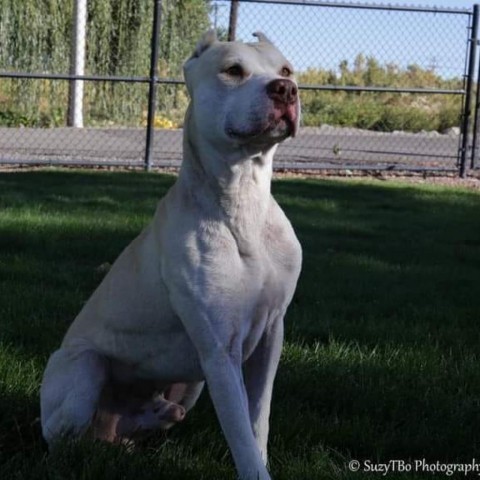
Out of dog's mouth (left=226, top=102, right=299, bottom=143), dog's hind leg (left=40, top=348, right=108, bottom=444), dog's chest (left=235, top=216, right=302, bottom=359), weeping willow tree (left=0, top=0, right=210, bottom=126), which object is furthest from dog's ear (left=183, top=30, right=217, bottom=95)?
weeping willow tree (left=0, top=0, right=210, bottom=126)

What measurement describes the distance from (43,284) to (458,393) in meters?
2.56

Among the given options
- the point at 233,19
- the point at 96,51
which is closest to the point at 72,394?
Result: the point at 233,19

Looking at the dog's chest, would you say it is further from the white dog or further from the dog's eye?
the dog's eye

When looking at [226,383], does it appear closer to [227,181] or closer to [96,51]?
[227,181]

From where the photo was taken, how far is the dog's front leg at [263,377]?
126 inches

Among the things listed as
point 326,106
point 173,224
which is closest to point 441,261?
point 173,224

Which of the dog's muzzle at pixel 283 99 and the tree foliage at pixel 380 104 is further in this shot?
the tree foliage at pixel 380 104

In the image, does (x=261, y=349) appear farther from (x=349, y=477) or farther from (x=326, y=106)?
(x=326, y=106)

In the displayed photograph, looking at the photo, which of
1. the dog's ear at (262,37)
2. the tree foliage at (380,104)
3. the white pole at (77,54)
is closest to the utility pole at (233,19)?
the white pole at (77,54)

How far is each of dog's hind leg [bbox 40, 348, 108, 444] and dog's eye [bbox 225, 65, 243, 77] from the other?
40.2 inches

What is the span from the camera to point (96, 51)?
17188mm

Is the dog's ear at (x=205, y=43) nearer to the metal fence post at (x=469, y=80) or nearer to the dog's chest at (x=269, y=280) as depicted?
the dog's chest at (x=269, y=280)

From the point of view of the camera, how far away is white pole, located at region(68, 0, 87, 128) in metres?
15.3

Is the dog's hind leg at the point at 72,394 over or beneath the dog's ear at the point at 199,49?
beneath
